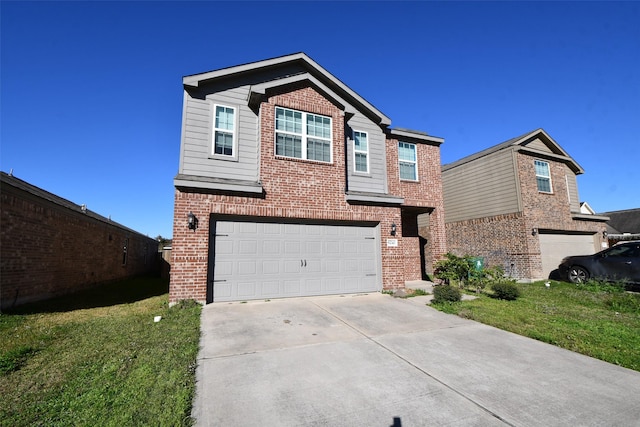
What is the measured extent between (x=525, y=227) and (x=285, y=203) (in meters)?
11.7

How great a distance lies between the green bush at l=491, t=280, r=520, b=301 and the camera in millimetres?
8812

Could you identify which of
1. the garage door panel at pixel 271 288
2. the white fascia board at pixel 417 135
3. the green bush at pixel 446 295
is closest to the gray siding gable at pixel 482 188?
the white fascia board at pixel 417 135

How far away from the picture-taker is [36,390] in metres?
3.44

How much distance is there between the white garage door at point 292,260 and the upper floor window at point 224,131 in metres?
2.22

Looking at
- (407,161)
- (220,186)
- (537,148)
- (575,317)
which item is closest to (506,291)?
(575,317)

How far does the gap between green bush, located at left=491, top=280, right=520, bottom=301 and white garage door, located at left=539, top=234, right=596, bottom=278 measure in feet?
→ 22.5

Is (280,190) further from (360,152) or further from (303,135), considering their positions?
(360,152)

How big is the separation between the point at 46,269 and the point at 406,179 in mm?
13050

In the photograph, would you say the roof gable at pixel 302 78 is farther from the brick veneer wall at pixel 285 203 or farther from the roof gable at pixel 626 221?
the roof gable at pixel 626 221

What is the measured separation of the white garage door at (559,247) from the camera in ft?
47.0

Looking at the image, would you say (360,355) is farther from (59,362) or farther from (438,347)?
(59,362)

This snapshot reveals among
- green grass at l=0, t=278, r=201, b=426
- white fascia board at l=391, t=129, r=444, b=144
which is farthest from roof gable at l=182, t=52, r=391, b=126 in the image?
green grass at l=0, t=278, r=201, b=426

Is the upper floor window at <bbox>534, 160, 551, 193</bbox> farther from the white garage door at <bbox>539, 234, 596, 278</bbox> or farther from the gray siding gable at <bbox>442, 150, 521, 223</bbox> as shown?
the white garage door at <bbox>539, 234, 596, 278</bbox>

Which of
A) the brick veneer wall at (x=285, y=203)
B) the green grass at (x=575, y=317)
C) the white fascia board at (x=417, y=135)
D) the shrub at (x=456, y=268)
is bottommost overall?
the green grass at (x=575, y=317)
